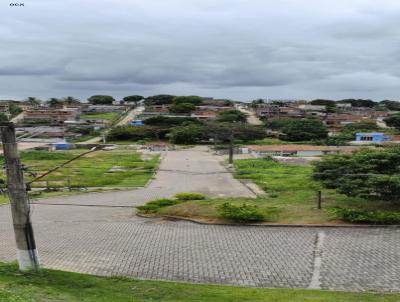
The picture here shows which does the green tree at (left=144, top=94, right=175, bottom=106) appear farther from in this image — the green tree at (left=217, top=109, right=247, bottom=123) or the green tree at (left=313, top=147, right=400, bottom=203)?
the green tree at (left=313, top=147, right=400, bottom=203)

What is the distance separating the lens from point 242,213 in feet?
55.2

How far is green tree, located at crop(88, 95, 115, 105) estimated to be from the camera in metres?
154

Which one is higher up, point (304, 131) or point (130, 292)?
point (130, 292)

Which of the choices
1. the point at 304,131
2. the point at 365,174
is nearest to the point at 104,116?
the point at 304,131

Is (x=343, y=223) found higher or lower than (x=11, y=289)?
lower

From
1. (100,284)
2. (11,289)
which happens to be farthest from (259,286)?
(11,289)

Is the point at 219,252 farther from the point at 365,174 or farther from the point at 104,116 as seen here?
the point at 104,116

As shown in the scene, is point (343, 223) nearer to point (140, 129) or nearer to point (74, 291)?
point (74, 291)

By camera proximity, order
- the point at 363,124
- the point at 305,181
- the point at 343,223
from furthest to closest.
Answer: the point at 363,124 → the point at 305,181 → the point at 343,223

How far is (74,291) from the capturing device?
942 cm

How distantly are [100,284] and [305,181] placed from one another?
70.5 feet

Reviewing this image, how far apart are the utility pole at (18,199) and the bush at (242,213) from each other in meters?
7.75

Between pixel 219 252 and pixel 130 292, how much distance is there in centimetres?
427

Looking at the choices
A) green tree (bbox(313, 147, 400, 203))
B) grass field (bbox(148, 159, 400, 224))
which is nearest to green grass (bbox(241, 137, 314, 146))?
grass field (bbox(148, 159, 400, 224))
